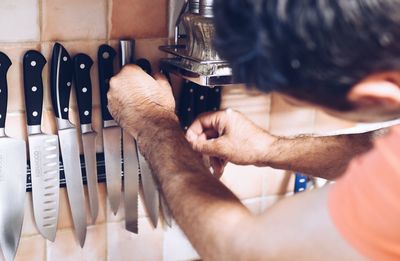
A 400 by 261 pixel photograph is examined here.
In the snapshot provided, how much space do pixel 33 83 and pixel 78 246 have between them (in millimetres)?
301

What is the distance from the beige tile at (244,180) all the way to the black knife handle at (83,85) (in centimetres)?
31

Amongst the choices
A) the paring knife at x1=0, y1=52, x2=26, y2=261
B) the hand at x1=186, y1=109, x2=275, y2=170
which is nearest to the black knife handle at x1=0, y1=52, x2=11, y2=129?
the paring knife at x1=0, y1=52, x2=26, y2=261

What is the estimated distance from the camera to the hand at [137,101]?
0.85m

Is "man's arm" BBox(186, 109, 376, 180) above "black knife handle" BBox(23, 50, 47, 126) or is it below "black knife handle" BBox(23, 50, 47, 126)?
below

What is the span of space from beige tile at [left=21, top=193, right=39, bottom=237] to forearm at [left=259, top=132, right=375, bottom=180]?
37cm

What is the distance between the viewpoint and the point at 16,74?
0.87 m

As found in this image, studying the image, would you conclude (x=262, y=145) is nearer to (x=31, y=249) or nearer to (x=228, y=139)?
(x=228, y=139)

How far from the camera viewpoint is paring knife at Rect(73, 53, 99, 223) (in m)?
0.90

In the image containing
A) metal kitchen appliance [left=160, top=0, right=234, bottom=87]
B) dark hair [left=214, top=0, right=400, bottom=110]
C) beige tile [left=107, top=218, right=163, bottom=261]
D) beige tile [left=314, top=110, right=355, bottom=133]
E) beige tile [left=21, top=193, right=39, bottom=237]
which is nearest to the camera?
dark hair [left=214, top=0, right=400, bottom=110]

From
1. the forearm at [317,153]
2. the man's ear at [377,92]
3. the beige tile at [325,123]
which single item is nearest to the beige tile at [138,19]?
the forearm at [317,153]

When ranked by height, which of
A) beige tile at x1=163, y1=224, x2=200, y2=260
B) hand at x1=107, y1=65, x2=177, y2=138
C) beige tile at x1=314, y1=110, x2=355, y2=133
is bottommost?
beige tile at x1=163, y1=224, x2=200, y2=260

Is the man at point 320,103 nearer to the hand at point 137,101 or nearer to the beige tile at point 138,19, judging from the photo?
the hand at point 137,101

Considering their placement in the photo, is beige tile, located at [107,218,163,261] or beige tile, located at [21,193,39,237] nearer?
beige tile, located at [21,193,39,237]

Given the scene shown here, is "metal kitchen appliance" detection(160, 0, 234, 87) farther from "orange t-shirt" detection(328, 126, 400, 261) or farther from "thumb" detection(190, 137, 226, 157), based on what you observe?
"orange t-shirt" detection(328, 126, 400, 261)
